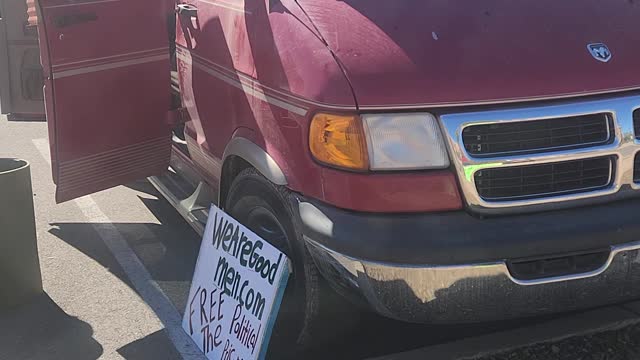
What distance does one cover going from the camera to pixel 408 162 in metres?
3.02

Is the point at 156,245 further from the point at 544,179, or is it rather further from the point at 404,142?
the point at 544,179

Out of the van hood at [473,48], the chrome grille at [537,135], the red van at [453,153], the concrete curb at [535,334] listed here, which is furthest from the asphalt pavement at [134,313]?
the van hood at [473,48]

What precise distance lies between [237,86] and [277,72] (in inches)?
19.6

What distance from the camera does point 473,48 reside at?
10.1 ft

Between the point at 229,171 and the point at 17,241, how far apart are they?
4.40 feet

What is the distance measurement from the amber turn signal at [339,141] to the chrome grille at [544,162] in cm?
32

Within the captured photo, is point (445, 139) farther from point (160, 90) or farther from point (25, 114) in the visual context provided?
point (25, 114)

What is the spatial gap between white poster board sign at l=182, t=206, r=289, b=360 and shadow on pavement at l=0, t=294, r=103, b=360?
0.56 m

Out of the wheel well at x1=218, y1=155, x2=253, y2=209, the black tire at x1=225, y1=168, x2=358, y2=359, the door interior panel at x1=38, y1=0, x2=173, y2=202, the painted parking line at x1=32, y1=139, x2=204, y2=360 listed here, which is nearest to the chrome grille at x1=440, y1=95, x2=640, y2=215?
the black tire at x1=225, y1=168, x2=358, y2=359

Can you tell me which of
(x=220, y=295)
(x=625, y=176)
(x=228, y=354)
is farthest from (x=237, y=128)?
(x=625, y=176)

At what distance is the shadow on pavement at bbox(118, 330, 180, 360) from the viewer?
13.1 ft

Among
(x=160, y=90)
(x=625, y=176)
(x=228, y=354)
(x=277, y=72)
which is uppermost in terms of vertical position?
(x=277, y=72)

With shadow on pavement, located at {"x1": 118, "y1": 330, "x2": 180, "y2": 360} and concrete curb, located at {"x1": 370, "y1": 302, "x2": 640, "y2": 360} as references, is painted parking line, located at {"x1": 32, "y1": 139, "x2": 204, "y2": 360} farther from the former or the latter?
concrete curb, located at {"x1": 370, "y1": 302, "x2": 640, "y2": 360}

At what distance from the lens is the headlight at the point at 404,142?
3010 millimetres
